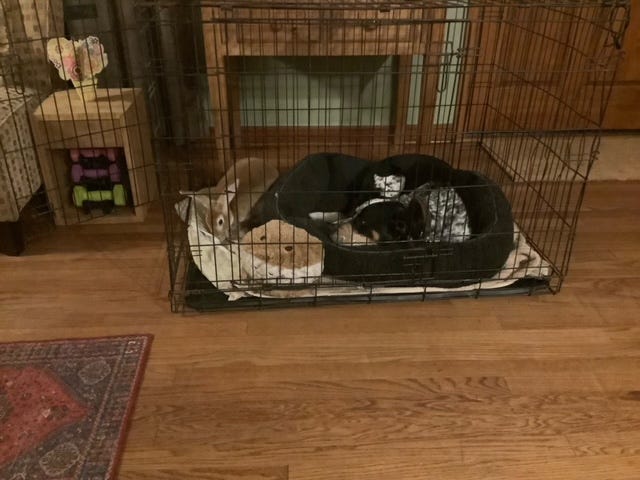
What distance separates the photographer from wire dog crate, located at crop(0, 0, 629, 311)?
1.75 metres

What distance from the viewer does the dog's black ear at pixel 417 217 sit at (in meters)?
1.90

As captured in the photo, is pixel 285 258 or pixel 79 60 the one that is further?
pixel 79 60

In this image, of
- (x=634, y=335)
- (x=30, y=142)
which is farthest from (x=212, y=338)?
(x=634, y=335)

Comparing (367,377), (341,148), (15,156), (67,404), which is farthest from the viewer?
(341,148)

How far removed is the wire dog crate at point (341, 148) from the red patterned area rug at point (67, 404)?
30 cm

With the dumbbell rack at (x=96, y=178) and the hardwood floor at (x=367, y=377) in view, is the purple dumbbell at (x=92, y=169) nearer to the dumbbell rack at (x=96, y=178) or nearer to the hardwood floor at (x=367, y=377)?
the dumbbell rack at (x=96, y=178)

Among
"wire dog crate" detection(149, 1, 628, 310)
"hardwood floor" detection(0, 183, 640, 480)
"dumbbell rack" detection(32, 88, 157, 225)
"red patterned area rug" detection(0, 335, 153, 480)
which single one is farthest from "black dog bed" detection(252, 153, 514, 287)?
"red patterned area rug" detection(0, 335, 153, 480)

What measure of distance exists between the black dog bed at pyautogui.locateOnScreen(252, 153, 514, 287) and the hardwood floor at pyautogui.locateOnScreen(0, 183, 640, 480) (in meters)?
0.11

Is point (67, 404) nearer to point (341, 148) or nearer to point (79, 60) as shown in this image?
point (79, 60)

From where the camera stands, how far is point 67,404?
4.52ft

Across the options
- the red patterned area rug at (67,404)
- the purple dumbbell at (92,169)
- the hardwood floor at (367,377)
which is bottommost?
the hardwood floor at (367,377)

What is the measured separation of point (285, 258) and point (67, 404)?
0.72m

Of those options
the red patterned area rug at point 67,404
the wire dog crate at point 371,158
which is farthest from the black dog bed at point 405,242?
the red patterned area rug at point 67,404

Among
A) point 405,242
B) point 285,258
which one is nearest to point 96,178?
point 285,258
